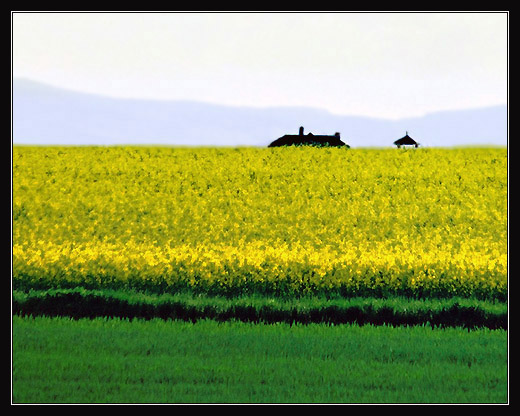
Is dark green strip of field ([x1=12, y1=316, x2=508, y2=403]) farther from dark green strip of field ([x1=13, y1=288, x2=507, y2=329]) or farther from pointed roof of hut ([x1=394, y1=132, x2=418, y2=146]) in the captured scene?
pointed roof of hut ([x1=394, y1=132, x2=418, y2=146])

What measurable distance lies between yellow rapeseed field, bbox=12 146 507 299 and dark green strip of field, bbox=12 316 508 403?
1.85m

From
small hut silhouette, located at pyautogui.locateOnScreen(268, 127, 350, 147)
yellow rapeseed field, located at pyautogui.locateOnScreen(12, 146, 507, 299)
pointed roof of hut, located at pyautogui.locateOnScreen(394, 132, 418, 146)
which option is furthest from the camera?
small hut silhouette, located at pyautogui.locateOnScreen(268, 127, 350, 147)

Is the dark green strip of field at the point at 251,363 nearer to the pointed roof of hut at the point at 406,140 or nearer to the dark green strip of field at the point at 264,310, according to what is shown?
the dark green strip of field at the point at 264,310

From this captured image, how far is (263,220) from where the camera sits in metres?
16.3

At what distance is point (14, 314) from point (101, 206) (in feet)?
23.3

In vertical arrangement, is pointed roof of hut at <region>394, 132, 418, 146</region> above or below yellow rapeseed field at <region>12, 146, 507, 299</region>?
above

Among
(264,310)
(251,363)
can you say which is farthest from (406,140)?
(251,363)

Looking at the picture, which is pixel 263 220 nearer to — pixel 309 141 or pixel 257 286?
pixel 257 286

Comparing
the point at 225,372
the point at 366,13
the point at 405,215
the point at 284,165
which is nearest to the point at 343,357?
the point at 225,372

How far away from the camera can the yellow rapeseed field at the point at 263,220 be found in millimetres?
11711

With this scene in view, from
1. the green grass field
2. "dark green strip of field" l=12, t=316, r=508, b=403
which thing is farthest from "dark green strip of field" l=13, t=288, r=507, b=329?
"dark green strip of field" l=12, t=316, r=508, b=403

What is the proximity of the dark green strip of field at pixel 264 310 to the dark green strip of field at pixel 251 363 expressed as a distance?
47 centimetres

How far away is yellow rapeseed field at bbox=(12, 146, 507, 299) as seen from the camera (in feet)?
38.4

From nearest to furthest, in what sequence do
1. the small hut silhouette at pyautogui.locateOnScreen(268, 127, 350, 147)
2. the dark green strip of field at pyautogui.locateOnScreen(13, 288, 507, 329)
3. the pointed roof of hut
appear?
1. the dark green strip of field at pyautogui.locateOnScreen(13, 288, 507, 329)
2. the pointed roof of hut
3. the small hut silhouette at pyautogui.locateOnScreen(268, 127, 350, 147)
